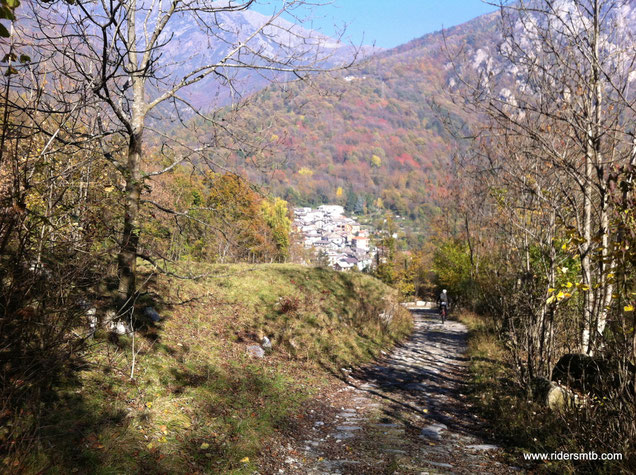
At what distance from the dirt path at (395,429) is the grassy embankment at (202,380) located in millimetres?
534

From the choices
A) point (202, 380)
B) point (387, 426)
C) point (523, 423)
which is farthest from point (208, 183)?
point (523, 423)

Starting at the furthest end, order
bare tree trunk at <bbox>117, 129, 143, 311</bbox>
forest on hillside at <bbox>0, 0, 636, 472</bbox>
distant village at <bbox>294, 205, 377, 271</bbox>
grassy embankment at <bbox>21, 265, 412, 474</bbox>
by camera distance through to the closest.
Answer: distant village at <bbox>294, 205, 377, 271</bbox> < bare tree trunk at <bbox>117, 129, 143, 311</bbox> < grassy embankment at <bbox>21, 265, 412, 474</bbox> < forest on hillside at <bbox>0, 0, 636, 472</bbox>

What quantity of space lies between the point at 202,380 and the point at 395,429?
3.06m

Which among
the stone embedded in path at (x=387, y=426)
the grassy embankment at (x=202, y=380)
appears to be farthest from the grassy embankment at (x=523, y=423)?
the grassy embankment at (x=202, y=380)

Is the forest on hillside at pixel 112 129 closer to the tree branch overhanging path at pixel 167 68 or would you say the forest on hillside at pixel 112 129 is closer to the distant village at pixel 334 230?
the tree branch overhanging path at pixel 167 68

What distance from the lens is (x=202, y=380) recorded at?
6559 millimetres

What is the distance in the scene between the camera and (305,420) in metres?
6.80

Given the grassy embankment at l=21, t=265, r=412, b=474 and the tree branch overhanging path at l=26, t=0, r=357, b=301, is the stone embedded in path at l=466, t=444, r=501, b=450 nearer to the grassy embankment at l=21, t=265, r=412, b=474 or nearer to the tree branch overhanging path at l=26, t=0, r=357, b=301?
the grassy embankment at l=21, t=265, r=412, b=474

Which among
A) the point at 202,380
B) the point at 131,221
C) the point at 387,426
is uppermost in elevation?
the point at 131,221

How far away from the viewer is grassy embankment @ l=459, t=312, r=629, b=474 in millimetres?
4695

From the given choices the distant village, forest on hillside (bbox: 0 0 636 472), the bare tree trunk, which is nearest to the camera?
forest on hillside (bbox: 0 0 636 472)

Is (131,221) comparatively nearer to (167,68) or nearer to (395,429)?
(167,68)

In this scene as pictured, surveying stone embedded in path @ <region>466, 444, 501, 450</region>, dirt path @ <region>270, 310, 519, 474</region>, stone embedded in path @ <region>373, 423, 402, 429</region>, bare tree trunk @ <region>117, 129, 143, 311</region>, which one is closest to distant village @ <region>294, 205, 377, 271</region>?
dirt path @ <region>270, 310, 519, 474</region>

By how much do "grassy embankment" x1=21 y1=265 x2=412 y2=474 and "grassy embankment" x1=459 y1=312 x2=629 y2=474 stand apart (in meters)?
3.12
